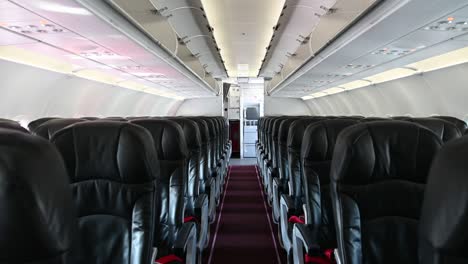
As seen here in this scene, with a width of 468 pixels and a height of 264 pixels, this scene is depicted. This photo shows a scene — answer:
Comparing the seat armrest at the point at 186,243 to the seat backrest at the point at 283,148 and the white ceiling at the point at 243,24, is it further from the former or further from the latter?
the white ceiling at the point at 243,24

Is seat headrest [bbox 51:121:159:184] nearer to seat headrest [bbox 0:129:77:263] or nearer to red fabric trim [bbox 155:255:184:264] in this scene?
red fabric trim [bbox 155:255:184:264]

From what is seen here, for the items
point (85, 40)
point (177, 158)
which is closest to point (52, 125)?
point (177, 158)

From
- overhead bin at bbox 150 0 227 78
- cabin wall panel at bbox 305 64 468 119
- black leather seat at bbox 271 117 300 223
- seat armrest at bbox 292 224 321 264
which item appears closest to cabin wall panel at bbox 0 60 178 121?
overhead bin at bbox 150 0 227 78

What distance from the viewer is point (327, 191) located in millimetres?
3342

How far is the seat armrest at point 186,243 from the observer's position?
9.21 ft

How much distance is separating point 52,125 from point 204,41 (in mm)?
6137

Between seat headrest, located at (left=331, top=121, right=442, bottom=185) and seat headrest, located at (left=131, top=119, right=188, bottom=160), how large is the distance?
5.37 feet

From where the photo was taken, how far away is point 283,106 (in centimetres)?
1614

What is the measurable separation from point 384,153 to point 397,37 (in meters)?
2.37

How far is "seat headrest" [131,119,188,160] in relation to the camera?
10.9 ft

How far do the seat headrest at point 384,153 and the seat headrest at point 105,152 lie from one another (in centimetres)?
122

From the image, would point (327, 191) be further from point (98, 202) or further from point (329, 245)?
point (98, 202)

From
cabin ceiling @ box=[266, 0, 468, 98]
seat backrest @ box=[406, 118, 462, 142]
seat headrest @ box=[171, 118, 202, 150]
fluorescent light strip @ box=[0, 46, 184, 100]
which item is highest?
cabin ceiling @ box=[266, 0, 468, 98]

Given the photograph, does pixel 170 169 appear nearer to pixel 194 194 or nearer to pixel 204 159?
pixel 194 194
